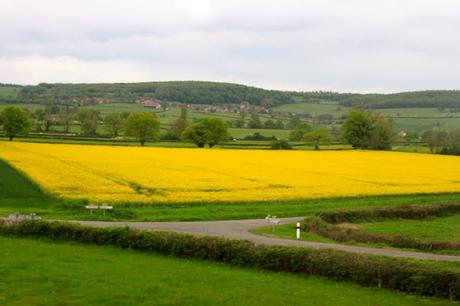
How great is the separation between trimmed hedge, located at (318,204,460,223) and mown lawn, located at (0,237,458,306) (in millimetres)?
15278

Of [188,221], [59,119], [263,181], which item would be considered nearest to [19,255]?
[188,221]

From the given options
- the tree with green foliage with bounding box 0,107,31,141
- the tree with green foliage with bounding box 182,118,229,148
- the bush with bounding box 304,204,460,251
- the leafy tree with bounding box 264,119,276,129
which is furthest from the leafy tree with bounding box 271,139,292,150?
the bush with bounding box 304,204,460,251

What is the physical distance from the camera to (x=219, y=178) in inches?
2147

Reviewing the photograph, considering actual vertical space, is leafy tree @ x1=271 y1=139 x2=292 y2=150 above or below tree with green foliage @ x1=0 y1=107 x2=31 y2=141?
below

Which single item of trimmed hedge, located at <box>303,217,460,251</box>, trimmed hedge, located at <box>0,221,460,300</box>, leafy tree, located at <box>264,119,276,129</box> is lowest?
trimmed hedge, located at <box>303,217,460,251</box>

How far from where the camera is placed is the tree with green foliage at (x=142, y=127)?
413 feet

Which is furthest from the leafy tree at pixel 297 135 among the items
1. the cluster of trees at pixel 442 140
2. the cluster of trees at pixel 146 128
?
the cluster of trees at pixel 442 140

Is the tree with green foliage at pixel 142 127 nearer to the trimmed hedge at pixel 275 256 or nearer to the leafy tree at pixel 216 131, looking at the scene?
the leafy tree at pixel 216 131

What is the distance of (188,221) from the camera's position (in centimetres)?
3375

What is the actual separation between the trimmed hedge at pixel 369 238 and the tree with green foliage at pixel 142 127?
96.1 meters

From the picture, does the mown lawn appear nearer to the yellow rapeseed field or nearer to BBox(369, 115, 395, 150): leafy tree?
the yellow rapeseed field

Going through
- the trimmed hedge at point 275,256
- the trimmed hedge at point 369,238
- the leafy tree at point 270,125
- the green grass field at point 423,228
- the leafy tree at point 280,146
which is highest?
the leafy tree at point 270,125

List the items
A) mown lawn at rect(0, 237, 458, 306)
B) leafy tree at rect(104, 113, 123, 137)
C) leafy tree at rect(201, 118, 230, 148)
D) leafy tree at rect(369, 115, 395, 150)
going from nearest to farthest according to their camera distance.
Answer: mown lawn at rect(0, 237, 458, 306)
leafy tree at rect(201, 118, 230, 148)
leafy tree at rect(369, 115, 395, 150)
leafy tree at rect(104, 113, 123, 137)

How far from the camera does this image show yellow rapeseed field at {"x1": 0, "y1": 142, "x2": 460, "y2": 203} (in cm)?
4384
